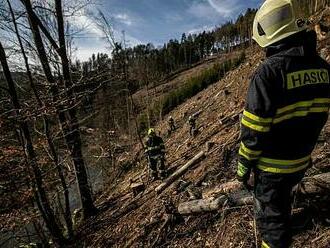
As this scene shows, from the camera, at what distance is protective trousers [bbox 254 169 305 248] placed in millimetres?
2992

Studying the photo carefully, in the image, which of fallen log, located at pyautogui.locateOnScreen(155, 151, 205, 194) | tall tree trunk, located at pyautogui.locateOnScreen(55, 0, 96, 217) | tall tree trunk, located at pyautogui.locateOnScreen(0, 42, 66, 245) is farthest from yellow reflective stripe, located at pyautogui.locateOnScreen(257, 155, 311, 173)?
tall tree trunk, located at pyautogui.locateOnScreen(55, 0, 96, 217)

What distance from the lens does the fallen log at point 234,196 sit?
14.4 feet

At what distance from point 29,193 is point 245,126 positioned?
806cm

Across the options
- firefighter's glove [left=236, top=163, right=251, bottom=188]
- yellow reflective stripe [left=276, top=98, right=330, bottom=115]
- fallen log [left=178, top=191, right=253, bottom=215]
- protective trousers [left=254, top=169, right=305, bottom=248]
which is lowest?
fallen log [left=178, top=191, right=253, bottom=215]

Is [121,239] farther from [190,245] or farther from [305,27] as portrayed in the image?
[305,27]

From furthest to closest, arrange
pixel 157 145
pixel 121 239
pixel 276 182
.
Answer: pixel 157 145 < pixel 121 239 < pixel 276 182

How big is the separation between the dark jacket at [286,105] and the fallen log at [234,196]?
1.61m

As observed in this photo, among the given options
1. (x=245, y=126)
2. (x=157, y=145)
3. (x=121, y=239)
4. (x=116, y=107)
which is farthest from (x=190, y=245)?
(x=116, y=107)

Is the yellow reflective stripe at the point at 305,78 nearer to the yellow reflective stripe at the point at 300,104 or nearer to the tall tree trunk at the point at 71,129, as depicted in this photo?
the yellow reflective stripe at the point at 300,104

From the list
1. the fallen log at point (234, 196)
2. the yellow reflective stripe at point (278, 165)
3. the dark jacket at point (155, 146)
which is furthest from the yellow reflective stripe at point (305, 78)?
the dark jacket at point (155, 146)

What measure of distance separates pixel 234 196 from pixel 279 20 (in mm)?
3272

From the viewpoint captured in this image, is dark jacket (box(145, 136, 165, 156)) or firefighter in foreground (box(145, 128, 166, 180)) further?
dark jacket (box(145, 136, 165, 156))

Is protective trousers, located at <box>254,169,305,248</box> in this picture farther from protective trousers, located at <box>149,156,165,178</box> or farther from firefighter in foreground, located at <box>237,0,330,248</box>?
protective trousers, located at <box>149,156,165,178</box>

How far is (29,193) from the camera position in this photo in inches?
372
